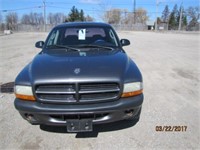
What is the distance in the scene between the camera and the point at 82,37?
4562mm

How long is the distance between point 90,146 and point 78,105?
71 cm

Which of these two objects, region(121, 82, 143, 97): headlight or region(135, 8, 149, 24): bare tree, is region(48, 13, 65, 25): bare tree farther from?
region(121, 82, 143, 97): headlight

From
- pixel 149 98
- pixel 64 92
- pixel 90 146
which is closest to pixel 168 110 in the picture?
pixel 149 98

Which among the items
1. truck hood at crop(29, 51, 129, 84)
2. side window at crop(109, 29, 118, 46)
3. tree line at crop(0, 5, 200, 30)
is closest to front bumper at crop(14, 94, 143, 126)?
truck hood at crop(29, 51, 129, 84)

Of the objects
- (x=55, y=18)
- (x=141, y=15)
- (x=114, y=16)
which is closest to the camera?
(x=114, y=16)

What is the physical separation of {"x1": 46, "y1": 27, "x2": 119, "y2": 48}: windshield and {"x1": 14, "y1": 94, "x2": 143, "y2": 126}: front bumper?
64.7 inches

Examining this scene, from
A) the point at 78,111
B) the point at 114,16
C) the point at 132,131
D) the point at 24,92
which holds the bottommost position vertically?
the point at 132,131

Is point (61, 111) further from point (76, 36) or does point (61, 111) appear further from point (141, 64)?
point (141, 64)

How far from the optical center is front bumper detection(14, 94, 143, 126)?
9.59ft

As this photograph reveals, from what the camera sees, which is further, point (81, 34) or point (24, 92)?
point (81, 34)

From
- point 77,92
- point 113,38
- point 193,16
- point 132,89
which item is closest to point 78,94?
point 77,92

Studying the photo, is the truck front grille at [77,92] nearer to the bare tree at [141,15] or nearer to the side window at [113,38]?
the side window at [113,38]

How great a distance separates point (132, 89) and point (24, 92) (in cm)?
158

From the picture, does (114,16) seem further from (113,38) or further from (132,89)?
(132,89)
